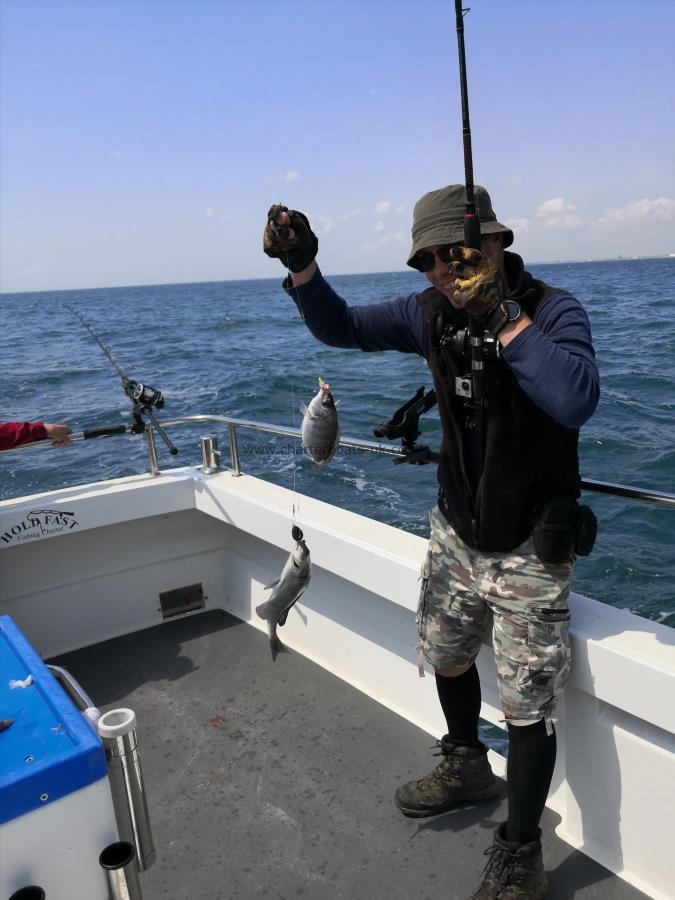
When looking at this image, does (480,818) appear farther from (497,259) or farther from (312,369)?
(312,369)

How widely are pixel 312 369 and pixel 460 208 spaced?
16.4m

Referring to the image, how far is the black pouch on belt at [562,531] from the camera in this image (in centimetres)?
218

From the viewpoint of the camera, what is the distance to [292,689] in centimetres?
378


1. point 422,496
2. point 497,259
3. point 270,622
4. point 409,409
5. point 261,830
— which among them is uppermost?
point 497,259

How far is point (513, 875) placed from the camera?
7.48 feet

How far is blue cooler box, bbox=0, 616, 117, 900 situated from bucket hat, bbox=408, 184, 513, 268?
5.90 feet

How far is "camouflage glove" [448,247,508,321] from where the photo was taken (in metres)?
1.92

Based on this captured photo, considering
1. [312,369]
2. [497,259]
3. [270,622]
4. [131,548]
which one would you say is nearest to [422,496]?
[131,548]

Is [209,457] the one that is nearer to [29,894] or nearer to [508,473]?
[508,473]

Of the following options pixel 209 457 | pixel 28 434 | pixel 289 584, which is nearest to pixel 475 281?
pixel 289 584

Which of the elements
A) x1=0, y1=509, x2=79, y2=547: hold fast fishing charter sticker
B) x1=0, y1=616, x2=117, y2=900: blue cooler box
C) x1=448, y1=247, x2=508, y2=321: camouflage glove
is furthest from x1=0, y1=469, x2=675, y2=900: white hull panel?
x1=0, y1=616, x2=117, y2=900: blue cooler box

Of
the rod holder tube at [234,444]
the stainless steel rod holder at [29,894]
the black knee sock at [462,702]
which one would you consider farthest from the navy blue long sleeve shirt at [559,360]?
the rod holder tube at [234,444]

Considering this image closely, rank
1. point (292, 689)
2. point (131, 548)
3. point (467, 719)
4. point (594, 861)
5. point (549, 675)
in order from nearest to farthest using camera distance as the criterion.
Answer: point (549, 675)
point (594, 861)
point (467, 719)
point (292, 689)
point (131, 548)

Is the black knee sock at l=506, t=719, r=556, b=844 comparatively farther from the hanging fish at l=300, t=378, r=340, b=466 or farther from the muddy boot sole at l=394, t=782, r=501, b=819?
the hanging fish at l=300, t=378, r=340, b=466
